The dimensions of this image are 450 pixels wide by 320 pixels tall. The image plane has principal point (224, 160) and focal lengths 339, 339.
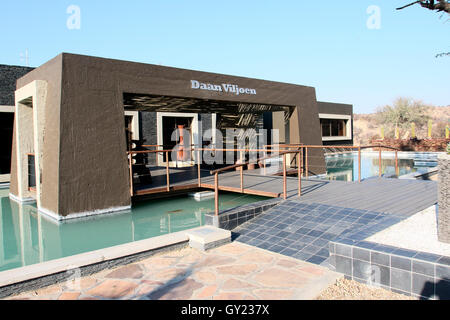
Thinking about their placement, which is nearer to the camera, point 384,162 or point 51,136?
point 51,136

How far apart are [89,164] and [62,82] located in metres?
1.77

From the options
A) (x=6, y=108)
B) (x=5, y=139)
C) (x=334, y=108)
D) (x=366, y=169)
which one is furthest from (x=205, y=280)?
(x=334, y=108)

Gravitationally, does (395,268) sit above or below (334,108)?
below

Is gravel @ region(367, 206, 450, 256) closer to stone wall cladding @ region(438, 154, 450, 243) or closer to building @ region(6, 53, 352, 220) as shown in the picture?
stone wall cladding @ region(438, 154, 450, 243)

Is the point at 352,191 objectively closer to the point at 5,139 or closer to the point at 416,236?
the point at 416,236

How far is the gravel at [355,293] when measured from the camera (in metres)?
3.07

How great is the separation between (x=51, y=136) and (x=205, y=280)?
17.9ft

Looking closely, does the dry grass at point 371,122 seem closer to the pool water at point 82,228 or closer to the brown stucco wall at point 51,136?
the pool water at point 82,228

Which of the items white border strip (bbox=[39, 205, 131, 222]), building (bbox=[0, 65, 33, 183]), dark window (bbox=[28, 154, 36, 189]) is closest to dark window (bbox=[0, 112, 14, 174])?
building (bbox=[0, 65, 33, 183])

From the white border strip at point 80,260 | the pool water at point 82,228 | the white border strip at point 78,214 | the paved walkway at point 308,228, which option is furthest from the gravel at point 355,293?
the white border strip at point 78,214

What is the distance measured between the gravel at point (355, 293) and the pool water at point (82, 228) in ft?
11.8

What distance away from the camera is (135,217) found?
7.45 meters

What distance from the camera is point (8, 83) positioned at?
499 inches

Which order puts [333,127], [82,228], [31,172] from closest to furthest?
[82,228]
[31,172]
[333,127]
